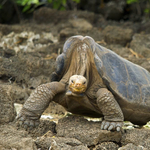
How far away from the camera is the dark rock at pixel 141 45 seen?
6526 mm

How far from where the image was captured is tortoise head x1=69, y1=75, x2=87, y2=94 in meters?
2.92

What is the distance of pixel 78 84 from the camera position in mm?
2918

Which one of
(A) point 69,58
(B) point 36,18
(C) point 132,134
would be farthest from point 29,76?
(B) point 36,18

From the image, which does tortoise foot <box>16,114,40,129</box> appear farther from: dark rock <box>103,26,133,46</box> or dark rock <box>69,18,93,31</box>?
dark rock <box>69,18,93,31</box>

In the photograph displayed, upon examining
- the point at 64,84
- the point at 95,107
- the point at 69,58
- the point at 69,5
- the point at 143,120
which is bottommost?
the point at 143,120

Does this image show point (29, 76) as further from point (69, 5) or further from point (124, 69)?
point (69, 5)

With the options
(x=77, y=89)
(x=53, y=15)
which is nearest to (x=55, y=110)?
(x=77, y=89)

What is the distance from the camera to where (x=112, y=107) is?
2953 millimetres

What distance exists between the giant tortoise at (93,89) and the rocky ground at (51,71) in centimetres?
17

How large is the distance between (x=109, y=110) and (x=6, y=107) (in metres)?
1.14

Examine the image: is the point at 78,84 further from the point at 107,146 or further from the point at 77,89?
the point at 107,146

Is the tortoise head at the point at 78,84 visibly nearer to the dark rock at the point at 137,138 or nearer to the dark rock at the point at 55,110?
the dark rock at the point at 137,138

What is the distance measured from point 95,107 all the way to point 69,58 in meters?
0.66

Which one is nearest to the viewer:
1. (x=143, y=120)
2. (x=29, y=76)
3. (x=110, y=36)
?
(x=143, y=120)
